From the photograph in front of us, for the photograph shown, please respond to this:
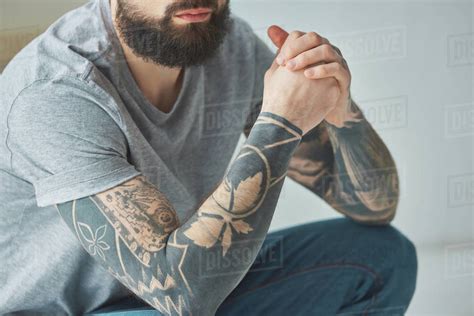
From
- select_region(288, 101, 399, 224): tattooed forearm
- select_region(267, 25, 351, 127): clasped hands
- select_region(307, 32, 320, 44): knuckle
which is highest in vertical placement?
select_region(307, 32, 320, 44): knuckle

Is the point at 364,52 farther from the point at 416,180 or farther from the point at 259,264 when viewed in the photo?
the point at 259,264

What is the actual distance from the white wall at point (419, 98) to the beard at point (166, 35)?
744 millimetres

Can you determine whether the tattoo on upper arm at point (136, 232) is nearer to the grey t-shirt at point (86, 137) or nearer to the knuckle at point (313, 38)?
the grey t-shirt at point (86, 137)

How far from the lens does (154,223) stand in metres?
0.92

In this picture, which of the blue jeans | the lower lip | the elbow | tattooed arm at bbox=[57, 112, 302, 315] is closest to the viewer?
tattooed arm at bbox=[57, 112, 302, 315]

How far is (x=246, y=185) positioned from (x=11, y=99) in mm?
311

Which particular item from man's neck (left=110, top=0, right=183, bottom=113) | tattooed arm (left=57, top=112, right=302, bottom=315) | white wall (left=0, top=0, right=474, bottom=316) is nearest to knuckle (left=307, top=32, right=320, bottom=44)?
tattooed arm (left=57, top=112, right=302, bottom=315)

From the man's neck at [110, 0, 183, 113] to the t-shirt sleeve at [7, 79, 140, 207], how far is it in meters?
0.11

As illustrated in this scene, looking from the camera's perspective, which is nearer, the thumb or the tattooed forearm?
the thumb

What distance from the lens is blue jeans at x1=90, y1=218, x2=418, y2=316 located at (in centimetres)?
115

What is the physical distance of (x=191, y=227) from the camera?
0.91 m

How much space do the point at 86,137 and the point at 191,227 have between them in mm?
165

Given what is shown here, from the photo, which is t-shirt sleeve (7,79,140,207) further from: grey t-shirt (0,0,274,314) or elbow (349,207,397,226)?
elbow (349,207,397,226)

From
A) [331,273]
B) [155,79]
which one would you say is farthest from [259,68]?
[331,273]
